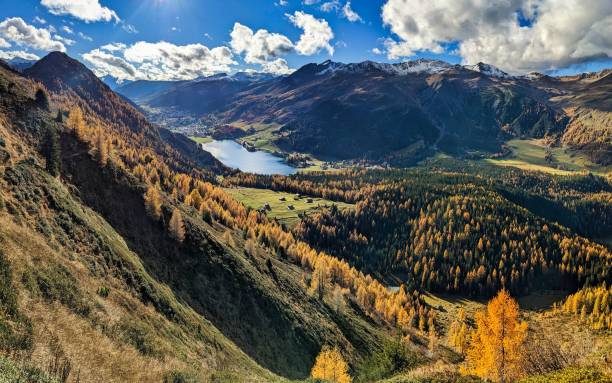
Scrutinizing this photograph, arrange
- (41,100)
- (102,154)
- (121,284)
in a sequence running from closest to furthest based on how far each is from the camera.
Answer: (121,284)
(102,154)
(41,100)

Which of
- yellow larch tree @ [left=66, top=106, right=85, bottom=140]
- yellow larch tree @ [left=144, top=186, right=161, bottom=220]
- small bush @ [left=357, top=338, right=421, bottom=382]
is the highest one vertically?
yellow larch tree @ [left=66, top=106, right=85, bottom=140]

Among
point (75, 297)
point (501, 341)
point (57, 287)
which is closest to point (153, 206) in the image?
point (75, 297)

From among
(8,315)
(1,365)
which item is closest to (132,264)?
(8,315)

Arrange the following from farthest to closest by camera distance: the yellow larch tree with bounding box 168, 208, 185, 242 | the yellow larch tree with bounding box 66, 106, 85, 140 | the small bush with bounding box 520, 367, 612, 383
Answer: the yellow larch tree with bounding box 66, 106, 85, 140, the yellow larch tree with bounding box 168, 208, 185, 242, the small bush with bounding box 520, 367, 612, 383

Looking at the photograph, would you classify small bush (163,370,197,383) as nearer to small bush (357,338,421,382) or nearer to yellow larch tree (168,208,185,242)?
small bush (357,338,421,382)

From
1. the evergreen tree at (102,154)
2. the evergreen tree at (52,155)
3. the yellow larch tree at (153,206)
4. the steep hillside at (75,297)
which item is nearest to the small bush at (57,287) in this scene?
the steep hillside at (75,297)

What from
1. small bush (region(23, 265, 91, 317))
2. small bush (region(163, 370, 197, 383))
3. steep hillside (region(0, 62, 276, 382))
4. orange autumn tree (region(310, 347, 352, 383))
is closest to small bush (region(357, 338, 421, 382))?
orange autumn tree (region(310, 347, 352, 383))

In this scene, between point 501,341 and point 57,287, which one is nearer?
point 57,287

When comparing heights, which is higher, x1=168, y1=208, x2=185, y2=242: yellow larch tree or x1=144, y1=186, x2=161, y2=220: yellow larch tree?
x1=144, y1=186, x2=161, y2=220: yellow larch tree

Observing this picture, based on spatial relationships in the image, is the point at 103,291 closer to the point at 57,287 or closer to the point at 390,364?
the point at 57,287

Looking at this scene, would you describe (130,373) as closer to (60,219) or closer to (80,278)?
(80,278)

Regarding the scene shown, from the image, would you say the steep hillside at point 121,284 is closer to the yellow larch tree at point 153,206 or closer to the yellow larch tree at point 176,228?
the yellow larch tree at point 153,206
